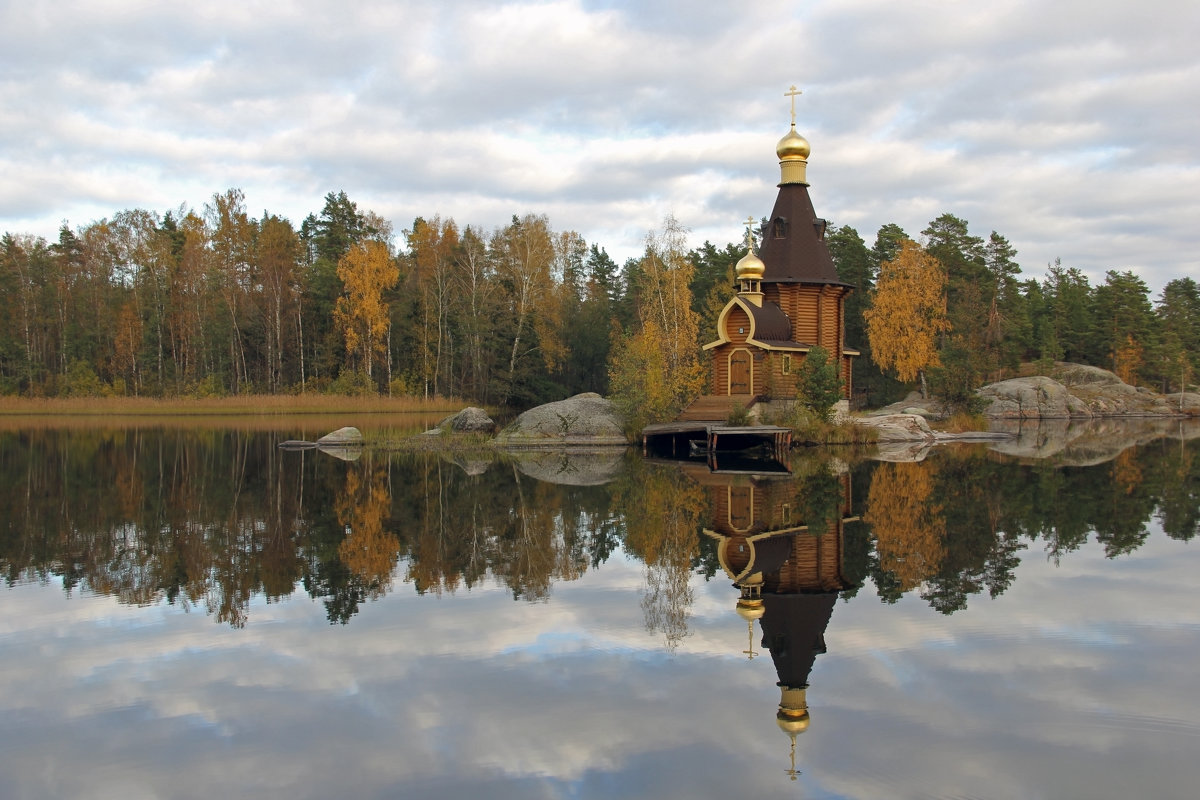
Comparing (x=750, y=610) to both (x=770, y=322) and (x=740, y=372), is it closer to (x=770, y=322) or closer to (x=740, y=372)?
(x=740, y=372)

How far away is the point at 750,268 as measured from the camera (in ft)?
112

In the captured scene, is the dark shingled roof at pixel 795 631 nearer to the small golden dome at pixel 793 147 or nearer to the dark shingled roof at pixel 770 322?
the dark shingled roof at pixel 770 322

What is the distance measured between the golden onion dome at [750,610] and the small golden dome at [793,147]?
94.5 ft

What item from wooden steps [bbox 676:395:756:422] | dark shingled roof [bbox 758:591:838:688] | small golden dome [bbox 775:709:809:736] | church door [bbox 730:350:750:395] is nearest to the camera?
small golden dome [bbox 775:709:809:736]

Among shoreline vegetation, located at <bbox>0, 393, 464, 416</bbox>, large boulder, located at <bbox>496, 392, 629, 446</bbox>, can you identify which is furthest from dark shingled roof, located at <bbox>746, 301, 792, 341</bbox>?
shoreline vegetation, located at <bbox>0, 393, 464, 416</bbox>

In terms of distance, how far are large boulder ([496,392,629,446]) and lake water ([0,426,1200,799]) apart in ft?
50.8

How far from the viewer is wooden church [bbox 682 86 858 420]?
110 feet

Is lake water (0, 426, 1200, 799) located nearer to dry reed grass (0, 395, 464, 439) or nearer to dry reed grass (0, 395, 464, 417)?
dry reed grass (0, 395, 464, 439)

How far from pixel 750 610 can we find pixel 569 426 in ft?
80.7

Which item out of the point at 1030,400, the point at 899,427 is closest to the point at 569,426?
the point at 899,427

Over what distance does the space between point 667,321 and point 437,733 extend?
32383 mm

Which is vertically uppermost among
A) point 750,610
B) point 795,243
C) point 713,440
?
point 795,243

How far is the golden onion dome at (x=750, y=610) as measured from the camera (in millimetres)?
9008

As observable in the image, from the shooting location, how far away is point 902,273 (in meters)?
46.1
